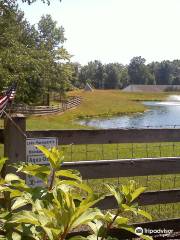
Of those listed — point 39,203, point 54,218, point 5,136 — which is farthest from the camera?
point 5,136

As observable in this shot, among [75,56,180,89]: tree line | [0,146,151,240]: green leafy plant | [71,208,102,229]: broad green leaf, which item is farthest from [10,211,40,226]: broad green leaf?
[75,56,180,89]: tree line

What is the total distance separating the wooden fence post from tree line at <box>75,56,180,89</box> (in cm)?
14916

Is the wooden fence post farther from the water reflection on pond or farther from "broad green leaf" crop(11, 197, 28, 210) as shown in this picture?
the water reflection on pond

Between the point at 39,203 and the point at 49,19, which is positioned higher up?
the point at 49,19

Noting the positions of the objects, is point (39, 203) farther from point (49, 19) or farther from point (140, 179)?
point (49, 19)

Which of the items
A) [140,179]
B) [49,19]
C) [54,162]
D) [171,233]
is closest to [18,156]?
[171,233]

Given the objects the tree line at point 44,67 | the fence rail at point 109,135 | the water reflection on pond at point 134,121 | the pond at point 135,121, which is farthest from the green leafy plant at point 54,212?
the water reflection on pond at point 134,121

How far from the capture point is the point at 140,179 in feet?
30.2

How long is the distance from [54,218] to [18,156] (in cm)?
285

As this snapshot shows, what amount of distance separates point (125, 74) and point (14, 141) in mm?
184654

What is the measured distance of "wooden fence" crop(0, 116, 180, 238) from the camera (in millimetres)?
4344

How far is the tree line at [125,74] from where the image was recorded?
539 feet

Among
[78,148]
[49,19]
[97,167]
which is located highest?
[49,19]

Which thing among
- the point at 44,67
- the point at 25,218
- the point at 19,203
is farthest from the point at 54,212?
the point at 44,67
